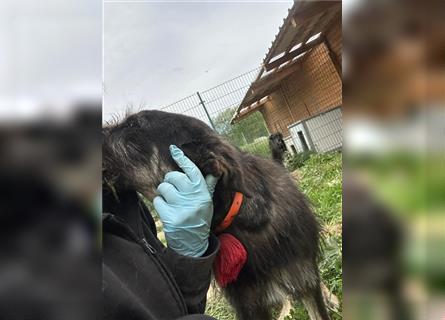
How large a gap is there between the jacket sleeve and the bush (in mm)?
1765

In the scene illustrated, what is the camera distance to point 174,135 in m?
2.39

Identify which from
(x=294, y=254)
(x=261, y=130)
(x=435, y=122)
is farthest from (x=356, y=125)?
(x=261, y=130)

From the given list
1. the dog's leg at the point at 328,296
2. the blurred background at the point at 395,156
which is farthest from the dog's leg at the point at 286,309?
the blurred background at the point at 395,156

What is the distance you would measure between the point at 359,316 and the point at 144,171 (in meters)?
1.98

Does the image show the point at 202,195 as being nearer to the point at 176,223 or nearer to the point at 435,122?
the point at 176,223

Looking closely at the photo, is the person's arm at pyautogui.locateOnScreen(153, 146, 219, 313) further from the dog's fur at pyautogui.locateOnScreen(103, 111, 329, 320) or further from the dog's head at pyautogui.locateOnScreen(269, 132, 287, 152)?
the dog's head at pyautogui.locateOnScreen(269, 132, 287, 152)

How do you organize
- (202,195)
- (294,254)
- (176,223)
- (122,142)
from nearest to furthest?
(176,223)
(202,195)
(122,142)
(294,254)

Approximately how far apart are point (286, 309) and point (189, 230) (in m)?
→ 1.63

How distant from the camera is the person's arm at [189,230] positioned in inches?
63.3

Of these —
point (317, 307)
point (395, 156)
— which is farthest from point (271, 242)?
point (395, 156)

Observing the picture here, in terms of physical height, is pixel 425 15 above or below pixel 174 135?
below

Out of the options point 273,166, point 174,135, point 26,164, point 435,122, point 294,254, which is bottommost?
point 294,254

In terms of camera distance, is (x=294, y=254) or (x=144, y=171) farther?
(x=294, y=254)

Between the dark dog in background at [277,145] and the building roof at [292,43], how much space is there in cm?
33
